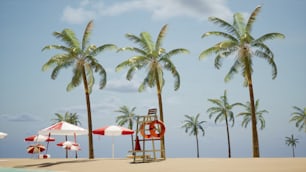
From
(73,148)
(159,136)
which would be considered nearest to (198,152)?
(73,148)

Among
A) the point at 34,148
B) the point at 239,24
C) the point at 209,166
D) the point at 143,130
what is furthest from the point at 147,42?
the point at 209,166

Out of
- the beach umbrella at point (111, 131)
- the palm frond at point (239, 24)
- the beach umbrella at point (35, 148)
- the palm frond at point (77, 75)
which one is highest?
the palm frond at point (239, 24)

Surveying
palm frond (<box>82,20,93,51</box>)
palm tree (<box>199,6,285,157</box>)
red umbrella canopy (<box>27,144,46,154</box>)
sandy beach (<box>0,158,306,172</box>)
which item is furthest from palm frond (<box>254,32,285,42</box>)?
red umbrella canopy (<box>27,144,46,154</box>)

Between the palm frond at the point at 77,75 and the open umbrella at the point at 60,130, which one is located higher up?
the palm frond at the point at 77,75

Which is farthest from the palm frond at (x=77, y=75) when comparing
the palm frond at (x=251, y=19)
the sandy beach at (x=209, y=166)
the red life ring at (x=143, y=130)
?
the palm frond at (x=251, y=19)

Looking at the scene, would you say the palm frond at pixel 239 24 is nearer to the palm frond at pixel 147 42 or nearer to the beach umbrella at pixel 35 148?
the palm frond at pixel 147 42

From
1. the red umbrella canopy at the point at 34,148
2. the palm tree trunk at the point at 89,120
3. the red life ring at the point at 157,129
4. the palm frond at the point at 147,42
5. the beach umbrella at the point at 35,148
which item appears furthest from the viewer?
the red umbrella canopy at the point at 34,148

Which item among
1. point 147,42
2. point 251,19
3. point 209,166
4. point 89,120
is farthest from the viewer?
point 147,42

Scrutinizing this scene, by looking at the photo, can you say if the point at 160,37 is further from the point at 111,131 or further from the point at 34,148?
the point at 34,148

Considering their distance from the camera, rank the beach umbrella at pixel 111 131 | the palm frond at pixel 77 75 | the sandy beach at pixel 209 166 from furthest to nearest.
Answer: the palm frond at pixel 77 75 < the beach umbrella at pixel 111 131 < the sandy beach at pixel 209 166

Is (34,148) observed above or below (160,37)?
below

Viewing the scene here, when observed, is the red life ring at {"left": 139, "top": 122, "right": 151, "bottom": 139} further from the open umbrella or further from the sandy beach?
the open umbrella

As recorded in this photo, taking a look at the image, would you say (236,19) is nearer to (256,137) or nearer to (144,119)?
(256,137)

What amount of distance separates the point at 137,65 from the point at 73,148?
12727 millimetres
